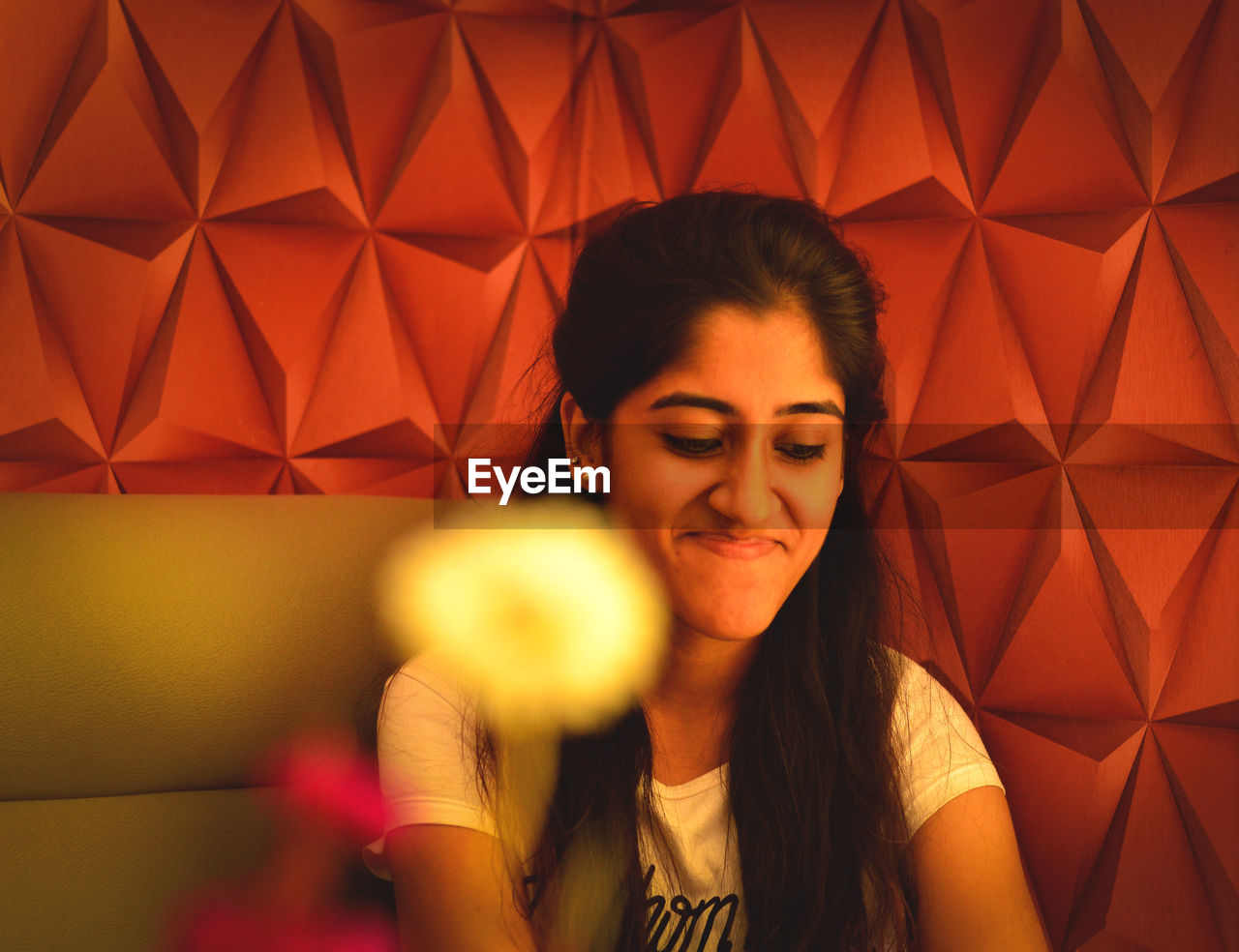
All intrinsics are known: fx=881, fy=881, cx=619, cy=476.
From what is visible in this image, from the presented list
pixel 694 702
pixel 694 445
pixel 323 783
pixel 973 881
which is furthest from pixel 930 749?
pixel 323 783

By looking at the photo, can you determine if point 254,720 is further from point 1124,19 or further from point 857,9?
point 1124,19

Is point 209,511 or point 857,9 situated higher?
point 857,9

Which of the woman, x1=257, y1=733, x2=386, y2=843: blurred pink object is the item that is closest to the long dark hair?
the woman

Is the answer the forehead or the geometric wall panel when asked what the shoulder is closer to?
the geometric wall panel

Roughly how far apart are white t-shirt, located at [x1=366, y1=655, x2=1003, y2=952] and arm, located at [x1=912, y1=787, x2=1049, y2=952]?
0.02m

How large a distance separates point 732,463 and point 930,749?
1.53 feet

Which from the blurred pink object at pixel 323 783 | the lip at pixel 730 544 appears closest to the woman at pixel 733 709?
the lip at pixel 730 544

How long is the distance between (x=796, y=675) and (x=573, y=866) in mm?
369

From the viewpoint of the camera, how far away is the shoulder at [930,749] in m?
1.07

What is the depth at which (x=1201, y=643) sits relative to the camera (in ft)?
Answer: 4.03

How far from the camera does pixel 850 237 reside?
1448mm

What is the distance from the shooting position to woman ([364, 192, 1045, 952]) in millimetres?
964

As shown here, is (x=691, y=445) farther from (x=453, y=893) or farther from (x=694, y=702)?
(x=453, y=893)

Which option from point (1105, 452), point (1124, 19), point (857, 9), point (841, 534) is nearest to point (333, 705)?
point (841, 534)
